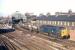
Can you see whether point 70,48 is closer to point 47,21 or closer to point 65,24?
point 65,24

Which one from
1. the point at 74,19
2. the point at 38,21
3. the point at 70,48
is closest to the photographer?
the point at 70,48

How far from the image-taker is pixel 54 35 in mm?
41812

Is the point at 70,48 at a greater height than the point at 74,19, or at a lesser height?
lesser

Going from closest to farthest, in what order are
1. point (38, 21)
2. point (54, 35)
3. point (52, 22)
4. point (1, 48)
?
point (1, 48), point (54, 35), point (52, 22), point (38, 21)

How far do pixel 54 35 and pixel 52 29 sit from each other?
1.63 m

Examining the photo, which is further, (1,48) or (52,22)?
(52,22)

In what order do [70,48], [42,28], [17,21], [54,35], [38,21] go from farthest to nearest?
[17,21], [38,21], [42,28], [54,35], [70,48]

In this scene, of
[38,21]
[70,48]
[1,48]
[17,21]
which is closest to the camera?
[1,48]

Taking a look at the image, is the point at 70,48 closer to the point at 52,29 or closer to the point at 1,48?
the point at 1,48

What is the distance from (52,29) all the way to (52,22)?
2265cm

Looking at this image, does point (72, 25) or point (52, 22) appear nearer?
point (72, 25)

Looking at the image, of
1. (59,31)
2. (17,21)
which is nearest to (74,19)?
(59,31)

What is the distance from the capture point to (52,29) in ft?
139

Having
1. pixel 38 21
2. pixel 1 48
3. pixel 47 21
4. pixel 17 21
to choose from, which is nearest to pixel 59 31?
pixel 1 48
